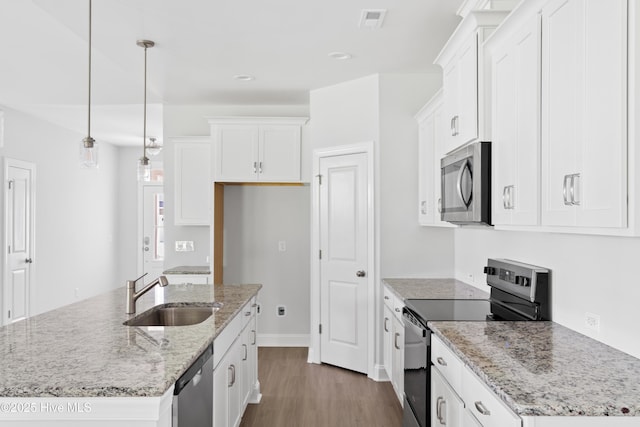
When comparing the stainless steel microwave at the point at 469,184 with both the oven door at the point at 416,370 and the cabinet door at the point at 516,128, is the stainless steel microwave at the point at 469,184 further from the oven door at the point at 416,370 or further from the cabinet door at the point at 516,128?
the oven door at the point at 416,370

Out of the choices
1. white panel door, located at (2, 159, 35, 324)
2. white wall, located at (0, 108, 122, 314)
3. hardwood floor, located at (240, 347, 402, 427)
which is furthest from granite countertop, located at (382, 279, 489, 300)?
white wall, located at (0, 108, 122, 314)

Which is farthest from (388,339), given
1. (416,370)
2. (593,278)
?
(593,278)

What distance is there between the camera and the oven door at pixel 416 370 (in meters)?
2.48

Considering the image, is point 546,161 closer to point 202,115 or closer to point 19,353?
point 19,353

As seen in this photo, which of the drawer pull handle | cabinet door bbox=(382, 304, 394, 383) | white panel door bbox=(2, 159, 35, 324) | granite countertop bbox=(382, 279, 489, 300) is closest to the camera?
the drawer pull handle

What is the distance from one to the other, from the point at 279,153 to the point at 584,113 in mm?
3772

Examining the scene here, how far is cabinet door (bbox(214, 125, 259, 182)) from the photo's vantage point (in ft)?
16.8

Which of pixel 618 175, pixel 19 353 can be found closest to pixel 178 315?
pixel 19 353

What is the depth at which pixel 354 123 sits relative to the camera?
4.58 metres

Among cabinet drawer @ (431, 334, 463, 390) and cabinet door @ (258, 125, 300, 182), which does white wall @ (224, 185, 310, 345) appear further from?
cabinet drawer @ (431, 334, 463, 390)

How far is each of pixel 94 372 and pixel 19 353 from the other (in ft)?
1.41

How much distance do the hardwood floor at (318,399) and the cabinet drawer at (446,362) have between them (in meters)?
Result: 1.30

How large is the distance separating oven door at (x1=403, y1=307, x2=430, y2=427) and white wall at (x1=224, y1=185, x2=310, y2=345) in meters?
2.76

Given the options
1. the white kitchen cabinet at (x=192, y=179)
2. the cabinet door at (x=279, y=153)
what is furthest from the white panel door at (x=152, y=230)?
the cabinet door at (x=279, y=153)
